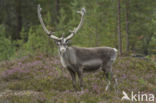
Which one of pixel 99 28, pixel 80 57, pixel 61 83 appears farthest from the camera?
pixel 99 28

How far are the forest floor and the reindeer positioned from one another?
764mm

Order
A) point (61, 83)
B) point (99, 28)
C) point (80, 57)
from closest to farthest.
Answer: point (80, 57)
point (61, 83)
point (99, 28)

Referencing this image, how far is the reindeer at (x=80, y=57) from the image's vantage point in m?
7.78

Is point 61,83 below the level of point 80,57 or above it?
below

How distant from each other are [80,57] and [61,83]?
2.28m

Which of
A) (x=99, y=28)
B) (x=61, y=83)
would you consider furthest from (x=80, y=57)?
(x=99, y=28)

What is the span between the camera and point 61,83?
999 centimetres

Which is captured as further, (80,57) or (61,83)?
(61,83)

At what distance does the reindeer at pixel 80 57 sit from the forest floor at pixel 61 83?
76 cm

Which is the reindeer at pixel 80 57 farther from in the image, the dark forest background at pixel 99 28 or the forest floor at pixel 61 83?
the dark forest background at pixel 99 28

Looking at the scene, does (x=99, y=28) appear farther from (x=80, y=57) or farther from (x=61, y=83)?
(x=80, y=57)

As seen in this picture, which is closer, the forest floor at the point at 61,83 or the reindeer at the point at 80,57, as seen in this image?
the forest floor at the point at 61,83

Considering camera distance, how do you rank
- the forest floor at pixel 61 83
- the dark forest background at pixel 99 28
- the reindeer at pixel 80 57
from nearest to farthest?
the forest floor at pixel 61 83 < the reindeer at pixel 80 57 < the dark forest background at pixel 99 28

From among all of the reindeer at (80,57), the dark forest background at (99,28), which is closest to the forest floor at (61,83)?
the reindeer at (80,57)
